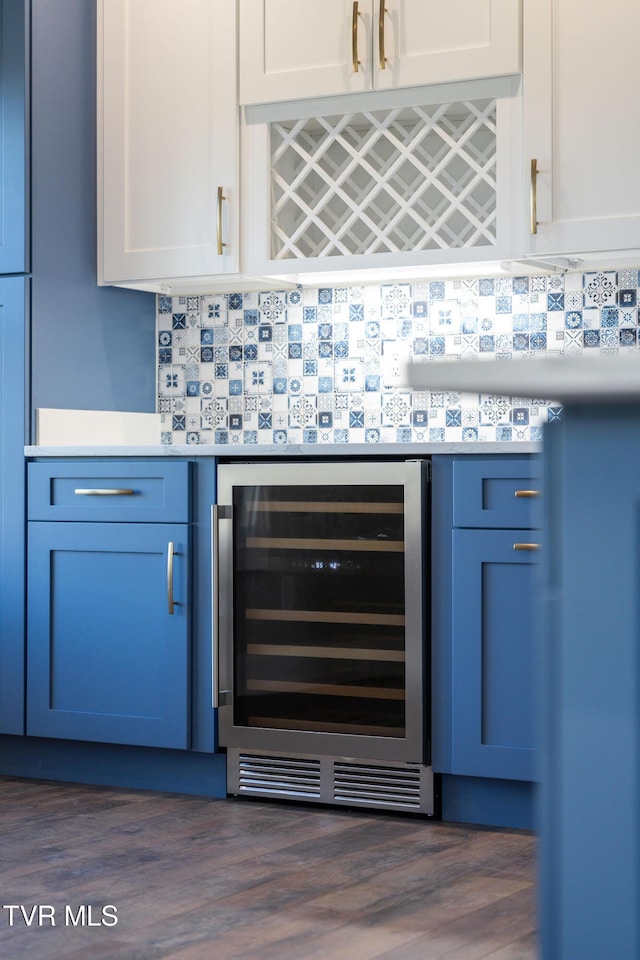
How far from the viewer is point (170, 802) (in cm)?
295

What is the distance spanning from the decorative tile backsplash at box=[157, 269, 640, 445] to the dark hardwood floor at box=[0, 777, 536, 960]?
3.63 feet

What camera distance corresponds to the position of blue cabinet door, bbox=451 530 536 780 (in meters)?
2.65

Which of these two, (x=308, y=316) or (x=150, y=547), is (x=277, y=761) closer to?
(x=150, y=547)

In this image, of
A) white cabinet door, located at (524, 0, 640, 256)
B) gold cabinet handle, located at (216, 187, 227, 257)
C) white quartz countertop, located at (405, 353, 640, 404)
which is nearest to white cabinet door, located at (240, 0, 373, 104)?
gold cabinet handle, located at (216, 187, 227, 257)

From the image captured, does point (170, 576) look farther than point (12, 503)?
No

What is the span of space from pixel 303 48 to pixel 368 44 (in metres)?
0.18

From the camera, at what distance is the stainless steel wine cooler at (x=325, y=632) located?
9.05 ft

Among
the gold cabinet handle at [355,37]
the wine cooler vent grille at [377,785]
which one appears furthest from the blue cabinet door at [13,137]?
the wine cooler vent grille at [377,785]

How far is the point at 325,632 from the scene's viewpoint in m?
2.84

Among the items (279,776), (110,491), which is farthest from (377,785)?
(110,491)

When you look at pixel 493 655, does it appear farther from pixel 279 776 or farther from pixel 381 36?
pixel 381 36

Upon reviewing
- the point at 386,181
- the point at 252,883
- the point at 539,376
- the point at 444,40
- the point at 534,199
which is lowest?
the point at 252,883

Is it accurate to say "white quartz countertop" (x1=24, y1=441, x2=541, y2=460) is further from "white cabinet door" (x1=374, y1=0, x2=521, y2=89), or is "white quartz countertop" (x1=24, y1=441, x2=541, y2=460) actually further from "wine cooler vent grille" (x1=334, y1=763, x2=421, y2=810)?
"white cabinet door" (x1=374, y1=0, x2=521, y2=89)

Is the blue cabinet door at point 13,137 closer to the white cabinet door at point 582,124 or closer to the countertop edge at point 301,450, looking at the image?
the countertop edge at point 301,450
